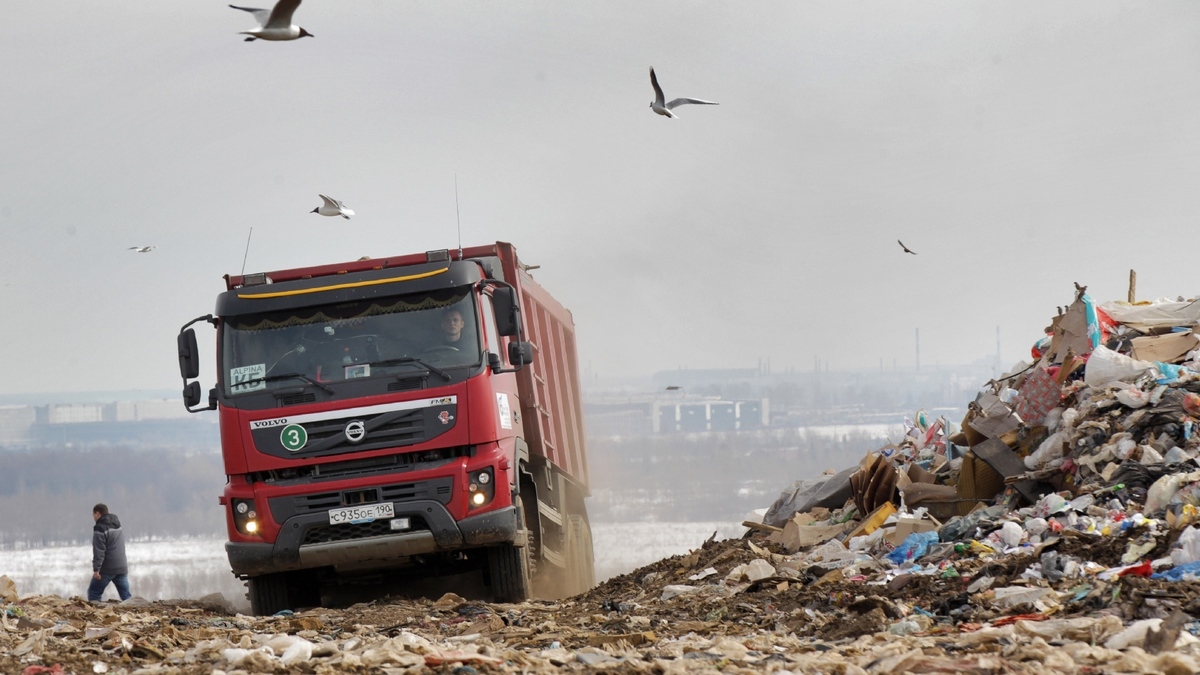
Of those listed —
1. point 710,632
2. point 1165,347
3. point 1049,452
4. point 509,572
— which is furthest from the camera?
point 1165,347

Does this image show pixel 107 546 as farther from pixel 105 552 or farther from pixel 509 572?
pixel 509 572

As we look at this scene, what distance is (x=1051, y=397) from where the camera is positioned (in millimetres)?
10750

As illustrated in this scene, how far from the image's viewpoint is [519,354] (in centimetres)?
957

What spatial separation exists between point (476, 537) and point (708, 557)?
258 centimetres

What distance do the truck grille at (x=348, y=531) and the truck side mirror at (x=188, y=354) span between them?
1398 mm

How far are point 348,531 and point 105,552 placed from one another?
17.3 feet

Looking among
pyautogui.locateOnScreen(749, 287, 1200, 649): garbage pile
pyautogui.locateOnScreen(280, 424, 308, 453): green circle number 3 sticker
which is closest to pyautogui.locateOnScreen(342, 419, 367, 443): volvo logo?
pyautogui.locateOnScreen(280, 424, 308, 453): green circle number 3 sticker

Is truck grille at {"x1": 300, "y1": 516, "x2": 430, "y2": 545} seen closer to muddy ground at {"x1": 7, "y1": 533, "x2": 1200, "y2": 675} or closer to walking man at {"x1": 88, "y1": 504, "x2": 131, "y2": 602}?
muddy ground at {"x1": 7, "y1": 533, "x2": 1200, "y2": 675}

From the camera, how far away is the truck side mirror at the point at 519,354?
9.55 metres

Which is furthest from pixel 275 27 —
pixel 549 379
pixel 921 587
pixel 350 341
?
pixel 921 587

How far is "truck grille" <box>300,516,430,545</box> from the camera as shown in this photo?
940 cm

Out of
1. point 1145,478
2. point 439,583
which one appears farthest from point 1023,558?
point 439,583

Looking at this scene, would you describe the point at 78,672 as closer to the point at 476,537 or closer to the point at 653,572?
the point at 476,537

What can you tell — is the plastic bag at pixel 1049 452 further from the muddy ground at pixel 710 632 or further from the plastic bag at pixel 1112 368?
the muddy ground at pixel 710 632
